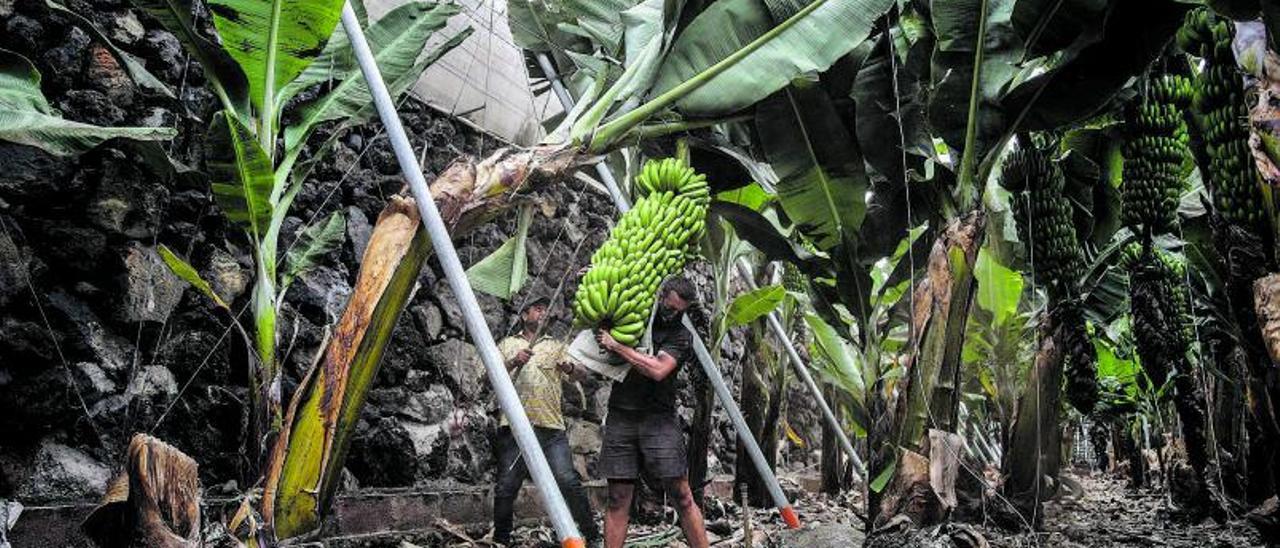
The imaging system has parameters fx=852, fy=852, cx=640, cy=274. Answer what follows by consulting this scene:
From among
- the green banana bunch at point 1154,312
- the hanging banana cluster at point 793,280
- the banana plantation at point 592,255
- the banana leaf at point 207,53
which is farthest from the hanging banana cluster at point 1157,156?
the banana leaf at point 207,53

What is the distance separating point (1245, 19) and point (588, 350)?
2.25 metres

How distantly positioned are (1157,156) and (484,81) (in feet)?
10.9

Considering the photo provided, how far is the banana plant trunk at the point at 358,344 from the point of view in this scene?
7.72 feet

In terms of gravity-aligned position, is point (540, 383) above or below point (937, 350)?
below

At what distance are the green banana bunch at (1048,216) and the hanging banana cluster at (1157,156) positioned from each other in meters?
0.26

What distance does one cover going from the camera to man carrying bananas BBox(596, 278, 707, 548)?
3.16 meters

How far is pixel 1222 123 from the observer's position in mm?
3080

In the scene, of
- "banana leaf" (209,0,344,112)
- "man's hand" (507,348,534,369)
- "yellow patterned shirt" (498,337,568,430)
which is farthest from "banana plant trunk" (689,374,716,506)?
"banana leaf" (209,0,344,112)

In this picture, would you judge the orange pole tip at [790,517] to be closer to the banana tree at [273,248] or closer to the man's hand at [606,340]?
the man's hand at [606,340]

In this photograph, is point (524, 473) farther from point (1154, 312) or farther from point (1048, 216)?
point (1154, 312)

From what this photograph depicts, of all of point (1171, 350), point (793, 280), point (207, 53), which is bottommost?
point (1171, 350)

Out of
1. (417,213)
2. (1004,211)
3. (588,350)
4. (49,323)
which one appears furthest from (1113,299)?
(49,323)

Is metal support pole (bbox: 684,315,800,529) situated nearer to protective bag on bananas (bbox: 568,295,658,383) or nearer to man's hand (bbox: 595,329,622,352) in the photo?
protective bag on bananas (bbox: 568,295,658,383)

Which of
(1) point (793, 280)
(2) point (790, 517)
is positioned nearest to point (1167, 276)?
(2) point (790, 517)
